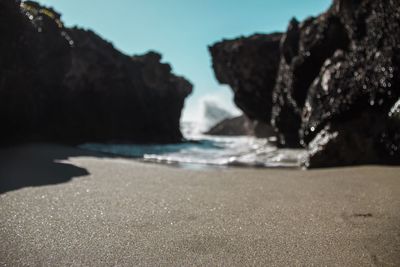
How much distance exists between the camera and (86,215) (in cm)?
266

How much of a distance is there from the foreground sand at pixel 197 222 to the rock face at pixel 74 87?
19.3ft

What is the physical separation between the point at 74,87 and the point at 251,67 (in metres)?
10.2

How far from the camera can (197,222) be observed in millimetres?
2521

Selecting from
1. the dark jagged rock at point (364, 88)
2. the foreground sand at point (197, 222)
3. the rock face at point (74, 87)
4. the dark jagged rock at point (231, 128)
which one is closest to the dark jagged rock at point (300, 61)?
the dark jagged rock at point (364, 88)

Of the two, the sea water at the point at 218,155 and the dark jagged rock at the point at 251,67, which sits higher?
the dark jagged rock at the point at 251,67

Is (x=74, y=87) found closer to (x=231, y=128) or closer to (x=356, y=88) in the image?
(x=356, y=88)

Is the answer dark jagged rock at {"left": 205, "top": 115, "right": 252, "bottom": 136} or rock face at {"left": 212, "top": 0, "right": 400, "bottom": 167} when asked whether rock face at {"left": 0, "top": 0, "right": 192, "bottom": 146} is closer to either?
rock face at {"left": 212, "top": 0, "right": 400, "bottom": 167}

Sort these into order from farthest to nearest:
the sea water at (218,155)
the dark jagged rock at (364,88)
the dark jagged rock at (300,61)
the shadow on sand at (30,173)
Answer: the dark jagged rock at (300,61) < the sea water at (218,155) < the dark jagged rock at (364,88) < the shadow on sand at (30,173)

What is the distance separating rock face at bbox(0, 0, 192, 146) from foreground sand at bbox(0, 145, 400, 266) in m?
5.89

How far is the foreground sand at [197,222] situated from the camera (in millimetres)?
1905

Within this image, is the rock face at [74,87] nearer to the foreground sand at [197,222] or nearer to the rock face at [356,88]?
the foreground sand at [197,222]

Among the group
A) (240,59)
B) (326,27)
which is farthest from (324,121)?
(240,59)

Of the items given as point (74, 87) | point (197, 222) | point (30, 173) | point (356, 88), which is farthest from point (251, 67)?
point (197, 222)

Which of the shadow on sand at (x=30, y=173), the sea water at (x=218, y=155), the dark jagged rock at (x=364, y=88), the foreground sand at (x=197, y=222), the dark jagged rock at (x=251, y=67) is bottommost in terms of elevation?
the foreground sand at (x=197, y=222)
